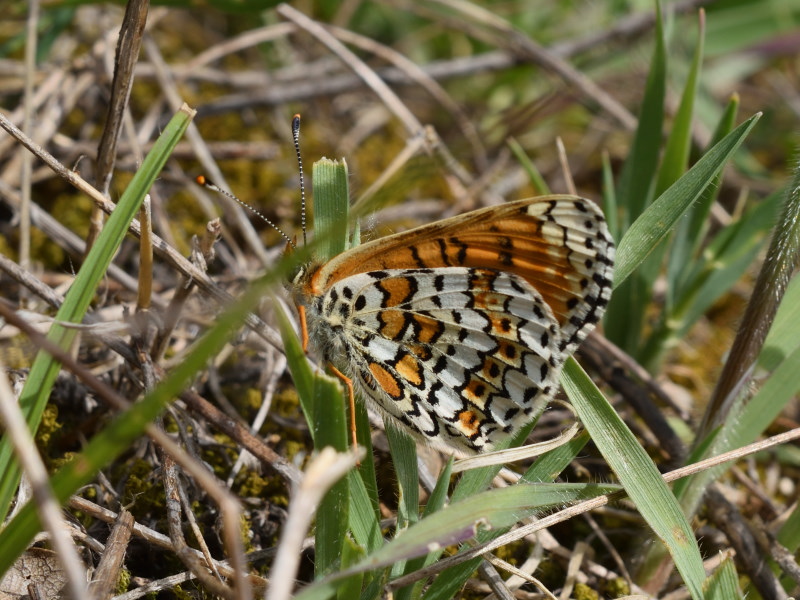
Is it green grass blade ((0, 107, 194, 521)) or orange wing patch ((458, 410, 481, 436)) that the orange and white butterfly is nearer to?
orange wing patch ((458, 410, 481, 436))

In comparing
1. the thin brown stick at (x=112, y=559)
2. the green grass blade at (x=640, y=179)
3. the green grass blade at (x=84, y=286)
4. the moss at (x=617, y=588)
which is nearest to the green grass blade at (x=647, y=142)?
the green grass blade at (x=640, y=179)

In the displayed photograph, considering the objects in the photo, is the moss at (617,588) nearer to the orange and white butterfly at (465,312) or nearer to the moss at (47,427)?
the orange and white butterfly at (465,312)

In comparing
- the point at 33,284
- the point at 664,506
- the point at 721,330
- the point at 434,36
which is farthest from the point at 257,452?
the point at 434,36

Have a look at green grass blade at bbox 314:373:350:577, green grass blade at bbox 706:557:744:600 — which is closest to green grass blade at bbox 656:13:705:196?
green grass blade at bbox 706:557:744:600

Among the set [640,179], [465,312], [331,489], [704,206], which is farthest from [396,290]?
[704,206]

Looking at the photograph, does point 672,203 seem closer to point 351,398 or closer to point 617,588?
point 351,398
